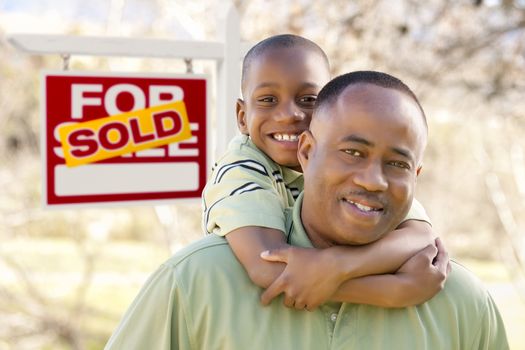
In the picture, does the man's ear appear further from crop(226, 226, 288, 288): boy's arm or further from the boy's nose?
the boy's nose

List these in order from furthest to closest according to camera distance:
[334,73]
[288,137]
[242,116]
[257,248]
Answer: [334,73], [242,116], [288,137], [257,248]

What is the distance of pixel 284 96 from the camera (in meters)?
2.17

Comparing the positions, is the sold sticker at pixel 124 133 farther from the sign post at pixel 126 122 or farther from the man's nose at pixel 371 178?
the man's nose at pixel 371 178

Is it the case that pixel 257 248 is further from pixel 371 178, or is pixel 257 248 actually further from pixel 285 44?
pixel 285 44

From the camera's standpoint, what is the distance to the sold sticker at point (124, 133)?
3.21 metres

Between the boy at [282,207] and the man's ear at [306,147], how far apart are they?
185 millimetres

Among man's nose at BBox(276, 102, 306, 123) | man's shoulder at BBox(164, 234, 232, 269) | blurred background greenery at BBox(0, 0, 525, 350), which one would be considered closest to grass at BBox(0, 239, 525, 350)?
blurred background greenery at BBox(0, 0, 525, 350)

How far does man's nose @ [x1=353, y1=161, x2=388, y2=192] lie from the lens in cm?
160

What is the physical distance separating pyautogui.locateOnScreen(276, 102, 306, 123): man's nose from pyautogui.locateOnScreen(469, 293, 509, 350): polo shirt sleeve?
2.32 ft

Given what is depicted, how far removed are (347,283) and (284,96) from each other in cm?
69

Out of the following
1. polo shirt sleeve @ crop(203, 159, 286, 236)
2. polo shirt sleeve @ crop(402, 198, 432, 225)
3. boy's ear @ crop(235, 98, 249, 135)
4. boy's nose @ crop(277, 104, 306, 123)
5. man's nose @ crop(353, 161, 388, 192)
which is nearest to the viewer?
man's nose @ crop(353, 161, 388, 192)

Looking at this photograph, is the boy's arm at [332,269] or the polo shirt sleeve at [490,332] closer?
the boy's arm at [332,269]

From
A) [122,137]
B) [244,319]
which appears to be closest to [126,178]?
[122,137]

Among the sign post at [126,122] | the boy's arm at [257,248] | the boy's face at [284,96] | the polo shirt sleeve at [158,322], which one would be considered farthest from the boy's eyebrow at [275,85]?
the sign post at [126,122]
